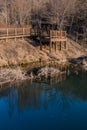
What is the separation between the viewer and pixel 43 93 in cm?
2191

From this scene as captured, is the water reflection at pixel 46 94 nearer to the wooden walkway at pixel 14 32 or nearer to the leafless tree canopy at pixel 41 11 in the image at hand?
the wooden walkway at pixel 14 32

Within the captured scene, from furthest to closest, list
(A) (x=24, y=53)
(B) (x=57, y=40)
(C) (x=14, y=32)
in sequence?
(B) (x=57, y=40), (C) (x=14, y=32), (A) (x=24, y=53)

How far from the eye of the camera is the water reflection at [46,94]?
19.6m

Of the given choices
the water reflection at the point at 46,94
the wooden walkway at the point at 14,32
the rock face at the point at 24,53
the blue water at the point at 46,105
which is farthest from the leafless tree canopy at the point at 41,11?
the water reflection at the point at 46,94

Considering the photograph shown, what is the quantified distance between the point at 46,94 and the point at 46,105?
2269mm

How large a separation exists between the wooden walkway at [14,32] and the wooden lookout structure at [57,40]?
3150mm

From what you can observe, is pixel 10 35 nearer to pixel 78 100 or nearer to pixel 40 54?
pixel 40 54

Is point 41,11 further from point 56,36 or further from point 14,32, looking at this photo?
point 14,32

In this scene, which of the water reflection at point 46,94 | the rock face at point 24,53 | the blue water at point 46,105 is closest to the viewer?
the blue water at point 46,105

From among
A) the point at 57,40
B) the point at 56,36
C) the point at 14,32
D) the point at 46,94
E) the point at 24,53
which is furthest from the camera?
the point at 56,36

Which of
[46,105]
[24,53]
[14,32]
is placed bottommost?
[46,105]

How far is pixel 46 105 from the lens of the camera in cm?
1956

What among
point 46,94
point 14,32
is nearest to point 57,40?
point 14,32

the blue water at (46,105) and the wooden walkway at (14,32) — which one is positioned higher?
the wooden walkway at (14,32)
